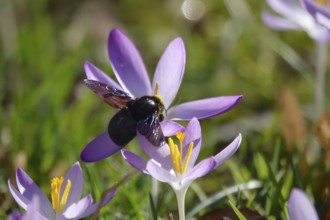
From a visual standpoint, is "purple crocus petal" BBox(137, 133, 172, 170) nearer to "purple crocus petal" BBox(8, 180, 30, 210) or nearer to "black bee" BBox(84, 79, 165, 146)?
"black bee" BBox(84, 79, 165, 146)

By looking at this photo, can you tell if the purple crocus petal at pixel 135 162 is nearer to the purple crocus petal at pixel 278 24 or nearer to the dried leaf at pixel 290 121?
the purple crocus petal at pixel 278 24

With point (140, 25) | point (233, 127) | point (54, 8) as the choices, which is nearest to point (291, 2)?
point (233, 127)

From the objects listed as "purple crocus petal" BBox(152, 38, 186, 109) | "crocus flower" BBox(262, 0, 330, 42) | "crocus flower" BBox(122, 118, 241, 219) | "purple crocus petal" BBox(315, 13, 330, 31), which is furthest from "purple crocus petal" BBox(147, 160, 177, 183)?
"crocus flower" BBox(262, 0, 330, 42)

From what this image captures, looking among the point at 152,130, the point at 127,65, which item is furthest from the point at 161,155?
the point at 127,65

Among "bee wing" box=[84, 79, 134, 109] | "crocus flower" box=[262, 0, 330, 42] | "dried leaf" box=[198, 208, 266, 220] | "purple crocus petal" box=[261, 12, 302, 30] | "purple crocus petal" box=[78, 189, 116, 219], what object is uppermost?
"bee wing" box=[84, 79, 134, 109]

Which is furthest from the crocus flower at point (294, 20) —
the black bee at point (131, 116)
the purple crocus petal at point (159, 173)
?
the purple crocus petal at point (159, 173)

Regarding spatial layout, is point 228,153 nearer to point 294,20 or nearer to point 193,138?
point 193,138

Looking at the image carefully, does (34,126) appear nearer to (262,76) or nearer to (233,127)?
(233,127)
